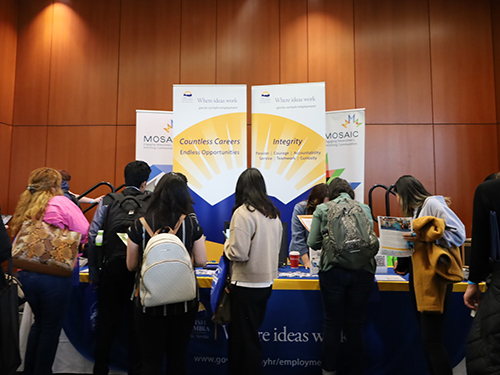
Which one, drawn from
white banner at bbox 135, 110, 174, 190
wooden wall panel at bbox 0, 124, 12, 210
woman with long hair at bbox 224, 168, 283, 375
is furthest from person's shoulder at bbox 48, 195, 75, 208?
wooden wall panel at bbox 0, 124, 12, 210

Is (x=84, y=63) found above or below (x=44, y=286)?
above

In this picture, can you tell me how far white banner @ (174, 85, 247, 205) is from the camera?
448 cm

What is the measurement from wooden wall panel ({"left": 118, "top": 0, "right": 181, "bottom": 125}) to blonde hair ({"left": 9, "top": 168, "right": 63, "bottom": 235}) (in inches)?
131

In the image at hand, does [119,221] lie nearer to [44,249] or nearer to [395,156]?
[44,249]

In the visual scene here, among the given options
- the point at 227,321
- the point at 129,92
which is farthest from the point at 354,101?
the point at 227,321

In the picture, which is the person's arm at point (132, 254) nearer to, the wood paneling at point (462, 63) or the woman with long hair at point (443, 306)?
the woman with long hair at point (443, 306)

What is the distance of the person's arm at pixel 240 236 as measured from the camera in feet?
6.55

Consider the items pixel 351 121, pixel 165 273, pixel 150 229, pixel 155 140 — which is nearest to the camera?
pixel 165 273

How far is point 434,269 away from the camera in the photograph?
1965 millimetres

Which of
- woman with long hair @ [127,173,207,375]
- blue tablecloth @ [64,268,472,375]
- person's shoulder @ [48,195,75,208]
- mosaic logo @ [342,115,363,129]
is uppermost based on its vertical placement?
mosaic logo @ [342,115,363,129]

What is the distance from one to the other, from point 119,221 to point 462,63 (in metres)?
5.45

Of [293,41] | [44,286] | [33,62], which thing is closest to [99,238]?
[44,286]

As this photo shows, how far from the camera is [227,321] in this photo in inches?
82.9

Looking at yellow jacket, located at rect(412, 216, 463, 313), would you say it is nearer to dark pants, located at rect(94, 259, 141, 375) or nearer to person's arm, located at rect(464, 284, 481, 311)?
person's arm, located at rect(464, 284, 481, 311)
